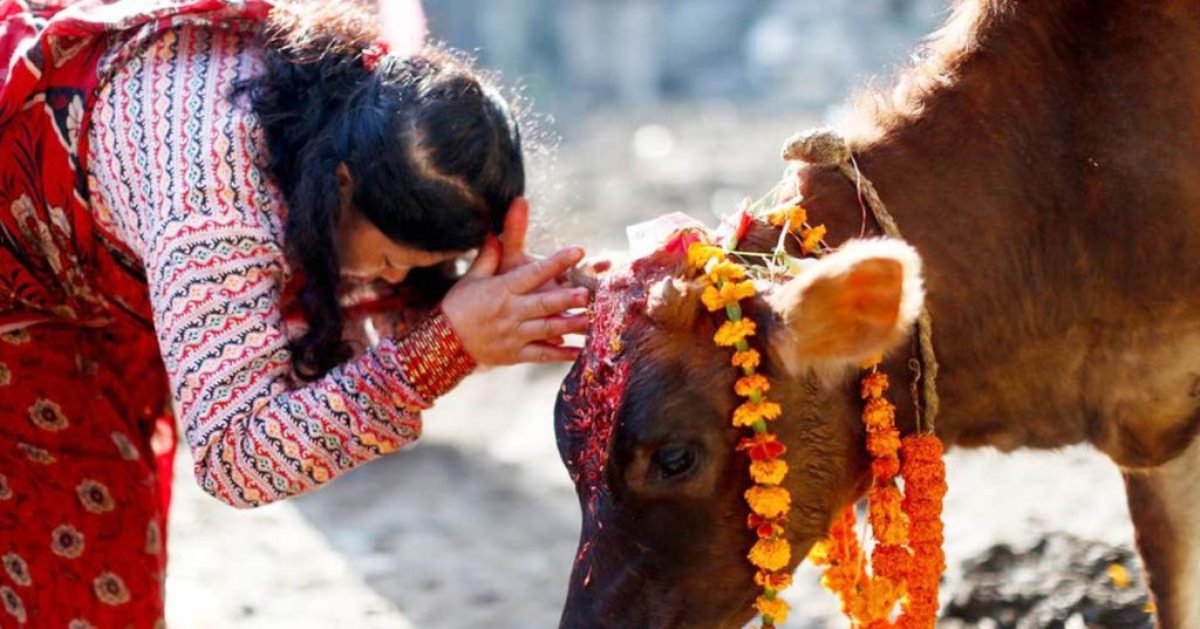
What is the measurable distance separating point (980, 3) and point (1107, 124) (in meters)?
0.36

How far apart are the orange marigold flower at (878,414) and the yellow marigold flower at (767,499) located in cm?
21

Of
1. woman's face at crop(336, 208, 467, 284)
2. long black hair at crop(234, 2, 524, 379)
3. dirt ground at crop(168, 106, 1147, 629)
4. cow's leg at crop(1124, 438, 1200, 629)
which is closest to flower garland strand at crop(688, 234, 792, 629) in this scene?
long black hair at crop(234, 2, 524, 379)

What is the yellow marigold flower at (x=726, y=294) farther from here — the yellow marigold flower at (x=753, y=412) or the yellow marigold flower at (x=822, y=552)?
the yellow marigold flower at (x=822, y=552)

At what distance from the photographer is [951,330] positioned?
290 cm

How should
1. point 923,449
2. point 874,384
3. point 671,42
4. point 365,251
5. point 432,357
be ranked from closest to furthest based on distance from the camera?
point 874,384
point 923,449
point 432,357
point 365,251
point 671,42

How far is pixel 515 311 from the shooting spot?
2.95 metres

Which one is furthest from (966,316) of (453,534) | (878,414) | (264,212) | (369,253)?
(453,534)

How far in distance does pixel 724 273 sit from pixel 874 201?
0.39 meters

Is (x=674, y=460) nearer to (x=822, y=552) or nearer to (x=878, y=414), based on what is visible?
(x=878, y=414)

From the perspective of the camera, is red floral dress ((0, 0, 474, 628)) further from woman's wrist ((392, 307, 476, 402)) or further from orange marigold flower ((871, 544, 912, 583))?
orange marigold flower ((871, 544, 912, 583))

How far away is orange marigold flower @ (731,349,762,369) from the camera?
2.58m

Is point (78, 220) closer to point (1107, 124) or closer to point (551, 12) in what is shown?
point (1107, 124)

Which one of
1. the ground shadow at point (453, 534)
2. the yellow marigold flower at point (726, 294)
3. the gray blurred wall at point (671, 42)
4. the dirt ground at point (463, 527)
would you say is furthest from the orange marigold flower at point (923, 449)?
the gray blurred wall at point (671, 42)

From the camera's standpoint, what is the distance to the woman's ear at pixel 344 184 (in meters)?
2.92
